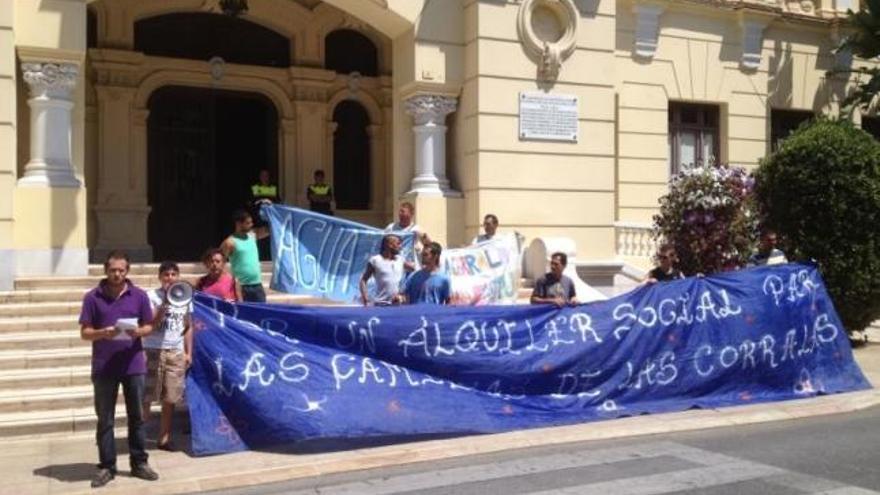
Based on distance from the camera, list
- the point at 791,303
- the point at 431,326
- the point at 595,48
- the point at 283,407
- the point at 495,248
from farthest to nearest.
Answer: the point at 595,48 < the point at 495,248 < the point at 791,303 < the point at 431,326 < the point at 283,407

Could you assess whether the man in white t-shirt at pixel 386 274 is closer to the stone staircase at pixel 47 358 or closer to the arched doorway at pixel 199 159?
the stone staircase at pixel 47 358

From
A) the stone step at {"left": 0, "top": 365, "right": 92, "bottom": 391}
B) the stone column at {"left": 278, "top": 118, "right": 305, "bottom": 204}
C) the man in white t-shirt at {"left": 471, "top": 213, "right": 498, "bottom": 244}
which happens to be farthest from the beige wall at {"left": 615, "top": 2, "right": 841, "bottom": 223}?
the stone step at {"left": 0, "top": 365, "right": 92, "bottom": 391}

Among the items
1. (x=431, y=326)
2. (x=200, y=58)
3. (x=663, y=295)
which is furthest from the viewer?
(x=200, y=58)

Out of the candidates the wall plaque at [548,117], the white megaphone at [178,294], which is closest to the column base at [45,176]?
the white megaphone at [178,294]

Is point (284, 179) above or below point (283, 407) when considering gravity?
above

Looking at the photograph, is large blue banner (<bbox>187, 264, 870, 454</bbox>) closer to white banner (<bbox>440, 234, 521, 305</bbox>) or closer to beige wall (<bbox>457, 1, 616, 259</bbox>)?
white banner (<bbox>440, 234, 521, 305</bbox>)

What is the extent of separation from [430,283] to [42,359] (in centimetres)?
399

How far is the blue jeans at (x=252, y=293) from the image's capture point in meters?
9.27

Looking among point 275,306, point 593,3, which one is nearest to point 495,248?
point 275,306

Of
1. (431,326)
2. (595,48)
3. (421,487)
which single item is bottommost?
(421,487)

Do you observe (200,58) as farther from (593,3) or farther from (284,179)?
(593,3)

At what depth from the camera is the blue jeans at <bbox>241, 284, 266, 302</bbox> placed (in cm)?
927

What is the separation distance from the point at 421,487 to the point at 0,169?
7029 millimetres

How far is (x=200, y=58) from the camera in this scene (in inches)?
622
